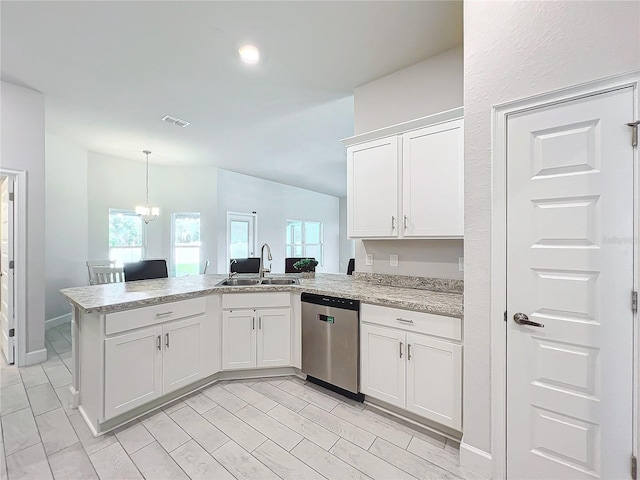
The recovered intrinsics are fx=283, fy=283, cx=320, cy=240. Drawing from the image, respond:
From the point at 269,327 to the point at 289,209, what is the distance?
5463mm

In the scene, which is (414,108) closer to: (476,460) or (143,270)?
(476,460)

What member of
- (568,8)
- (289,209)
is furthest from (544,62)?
(289,209)

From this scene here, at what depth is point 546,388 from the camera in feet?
4.75

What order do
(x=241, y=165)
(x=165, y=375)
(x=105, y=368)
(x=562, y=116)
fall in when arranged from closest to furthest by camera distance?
(x=562, y=116) < (x=105, y=368) < (x=165, y=375) < (x=241, y=165)

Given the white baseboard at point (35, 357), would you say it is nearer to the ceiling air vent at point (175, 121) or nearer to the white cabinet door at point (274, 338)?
the white cabinet door at point (274, 338)

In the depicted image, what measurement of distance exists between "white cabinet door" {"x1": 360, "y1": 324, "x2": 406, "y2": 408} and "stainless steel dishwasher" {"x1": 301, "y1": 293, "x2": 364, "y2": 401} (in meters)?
0.06

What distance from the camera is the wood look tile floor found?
5.36ft

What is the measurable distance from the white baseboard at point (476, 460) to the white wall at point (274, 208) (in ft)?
17.7

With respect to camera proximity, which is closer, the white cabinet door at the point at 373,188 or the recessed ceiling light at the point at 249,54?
the recessed ceiling light at the point at 249,54

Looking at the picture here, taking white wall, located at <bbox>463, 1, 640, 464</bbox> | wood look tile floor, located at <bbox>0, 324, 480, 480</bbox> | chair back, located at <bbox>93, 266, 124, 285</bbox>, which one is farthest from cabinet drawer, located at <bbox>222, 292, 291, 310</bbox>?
chair back, located at <bbox>93, 266, 124, 285</bbox>

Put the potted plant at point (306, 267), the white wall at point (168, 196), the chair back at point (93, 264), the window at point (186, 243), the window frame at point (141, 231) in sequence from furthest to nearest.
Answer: the window at point (186, 243)
the white wall at point (168, 196)
the window frame at point (141, 231)
the chair back at point (93, 264)
the potted plant at point (306, 267)

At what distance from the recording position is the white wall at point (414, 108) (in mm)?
2430

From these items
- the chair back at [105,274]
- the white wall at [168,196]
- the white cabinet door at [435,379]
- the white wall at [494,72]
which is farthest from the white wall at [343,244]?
the white wall at [494,72]

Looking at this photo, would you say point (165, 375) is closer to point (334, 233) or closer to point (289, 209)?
point (289, 209)
